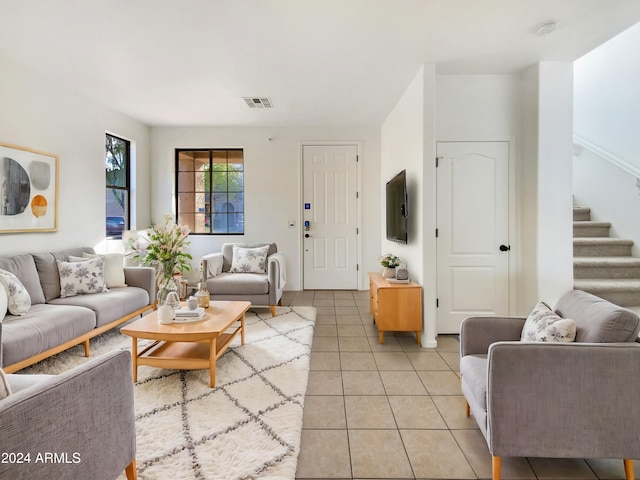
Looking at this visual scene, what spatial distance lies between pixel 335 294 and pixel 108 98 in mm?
3929

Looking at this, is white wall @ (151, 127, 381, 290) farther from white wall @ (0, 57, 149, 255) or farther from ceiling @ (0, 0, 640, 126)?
ceiling @ (0, 0, 640, 126)

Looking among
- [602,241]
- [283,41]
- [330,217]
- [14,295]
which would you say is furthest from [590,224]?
[14,295]

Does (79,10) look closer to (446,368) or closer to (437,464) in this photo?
(437,464)

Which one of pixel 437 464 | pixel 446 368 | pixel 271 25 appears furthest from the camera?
pixel 446 368

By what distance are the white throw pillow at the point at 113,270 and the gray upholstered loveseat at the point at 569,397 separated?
140 inches

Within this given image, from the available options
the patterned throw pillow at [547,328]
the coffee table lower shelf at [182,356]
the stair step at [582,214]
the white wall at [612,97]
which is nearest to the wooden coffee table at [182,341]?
the coffee table lower shelf at [182,356]

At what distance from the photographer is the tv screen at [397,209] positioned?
346 centimetres

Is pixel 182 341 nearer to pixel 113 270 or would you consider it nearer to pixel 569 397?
pixel 113 270

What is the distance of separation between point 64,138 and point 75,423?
11.8 feet

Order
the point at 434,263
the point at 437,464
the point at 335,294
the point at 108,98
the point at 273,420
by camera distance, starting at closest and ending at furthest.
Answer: the point at 437,464
the point at 273,420
the point at 434,263
the point at 108,98
the point at 335,294

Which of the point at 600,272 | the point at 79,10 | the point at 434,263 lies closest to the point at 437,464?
the point at 434,263

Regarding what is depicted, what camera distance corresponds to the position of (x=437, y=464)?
161 centimetres

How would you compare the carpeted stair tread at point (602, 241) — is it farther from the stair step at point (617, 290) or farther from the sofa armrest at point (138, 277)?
the sofa armrest at point (138, 277)

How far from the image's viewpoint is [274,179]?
17.6 ft
